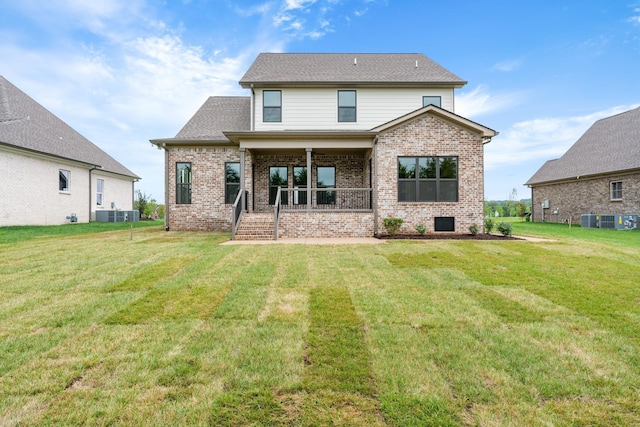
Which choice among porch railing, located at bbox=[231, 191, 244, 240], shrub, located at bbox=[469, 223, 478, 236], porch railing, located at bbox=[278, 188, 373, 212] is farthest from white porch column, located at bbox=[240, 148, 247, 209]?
shrub, located at bbox=[469, 223, 478, 236]

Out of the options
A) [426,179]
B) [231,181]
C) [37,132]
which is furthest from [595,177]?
[37,132]

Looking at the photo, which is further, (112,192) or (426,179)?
(112,192)

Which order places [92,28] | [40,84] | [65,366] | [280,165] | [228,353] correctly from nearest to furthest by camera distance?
[65,366]
[228,353]
[92,28]
[280,165]
[40,84]

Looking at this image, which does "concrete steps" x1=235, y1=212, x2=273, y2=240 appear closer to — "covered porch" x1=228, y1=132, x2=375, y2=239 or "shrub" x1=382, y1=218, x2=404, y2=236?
"covered porch" x1=228, y1=132, x2=375, y2=239

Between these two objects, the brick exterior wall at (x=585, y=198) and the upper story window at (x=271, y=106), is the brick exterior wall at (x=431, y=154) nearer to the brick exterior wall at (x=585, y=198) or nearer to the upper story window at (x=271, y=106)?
the upper story window at (x=271, y=106)

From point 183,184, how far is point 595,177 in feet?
77.4

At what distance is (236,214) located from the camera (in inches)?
436

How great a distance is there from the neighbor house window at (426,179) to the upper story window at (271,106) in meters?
6.05

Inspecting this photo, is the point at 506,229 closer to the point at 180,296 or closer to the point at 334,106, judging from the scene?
the point at 334,106

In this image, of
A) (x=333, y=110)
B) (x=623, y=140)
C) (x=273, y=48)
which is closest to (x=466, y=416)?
(x=333, y=110)

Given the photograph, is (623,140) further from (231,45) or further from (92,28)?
(92,28)

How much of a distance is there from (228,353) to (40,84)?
27.4m

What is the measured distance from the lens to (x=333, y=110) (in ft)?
45.1

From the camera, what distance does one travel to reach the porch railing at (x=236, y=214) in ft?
34.0
